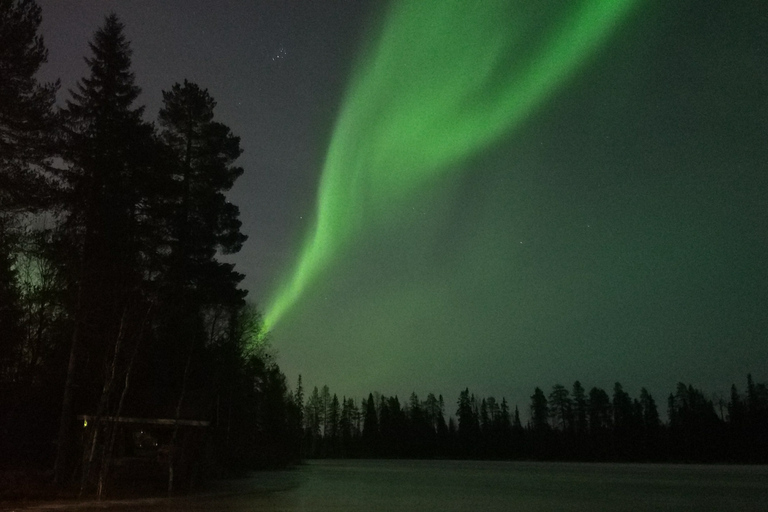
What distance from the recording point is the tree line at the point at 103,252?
764 inches

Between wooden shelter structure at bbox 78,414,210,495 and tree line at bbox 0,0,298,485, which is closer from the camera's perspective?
tree line at bbox 0,0,298,485

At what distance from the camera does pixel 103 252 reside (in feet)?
82.3

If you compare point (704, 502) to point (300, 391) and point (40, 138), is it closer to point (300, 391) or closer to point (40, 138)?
point (40, 138)

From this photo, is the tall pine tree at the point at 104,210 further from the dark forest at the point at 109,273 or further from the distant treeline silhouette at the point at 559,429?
the distant treeline silhouette at the point at 559,429

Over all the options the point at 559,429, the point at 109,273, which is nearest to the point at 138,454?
the point at 109,273

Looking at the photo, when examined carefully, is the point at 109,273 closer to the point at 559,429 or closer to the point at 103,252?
the point at 103,252

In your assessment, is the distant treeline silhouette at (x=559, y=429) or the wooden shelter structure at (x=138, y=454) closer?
the wooden shelter structure at (x=138, y=454)

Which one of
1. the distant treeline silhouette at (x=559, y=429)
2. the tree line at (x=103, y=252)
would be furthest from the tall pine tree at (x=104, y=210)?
the distant treeline silhouette at (x=559, y=429)

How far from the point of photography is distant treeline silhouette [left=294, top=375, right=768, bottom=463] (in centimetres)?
9700

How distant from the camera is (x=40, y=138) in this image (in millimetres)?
19016

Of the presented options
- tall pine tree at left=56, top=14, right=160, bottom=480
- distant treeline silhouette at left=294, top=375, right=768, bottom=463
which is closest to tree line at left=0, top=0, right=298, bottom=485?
tall pine tree at left=56, top=14, right=160, bottom=480

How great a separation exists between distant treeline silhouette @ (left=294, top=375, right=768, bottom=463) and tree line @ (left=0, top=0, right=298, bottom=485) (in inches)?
3432

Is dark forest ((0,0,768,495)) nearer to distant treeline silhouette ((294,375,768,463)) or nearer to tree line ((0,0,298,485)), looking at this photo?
tree line ((0,0,298,485))

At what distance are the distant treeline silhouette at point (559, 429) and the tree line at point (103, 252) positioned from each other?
87177mm
